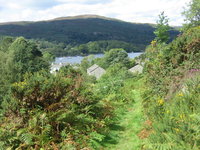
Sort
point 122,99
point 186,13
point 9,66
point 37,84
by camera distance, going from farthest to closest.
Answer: point 186,13
point 9,66
point 122,99
point 37,84

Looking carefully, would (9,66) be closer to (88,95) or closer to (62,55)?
(88,95)

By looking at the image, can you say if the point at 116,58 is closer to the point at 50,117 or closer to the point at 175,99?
the point at 175,99

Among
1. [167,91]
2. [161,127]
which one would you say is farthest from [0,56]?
[161,127]

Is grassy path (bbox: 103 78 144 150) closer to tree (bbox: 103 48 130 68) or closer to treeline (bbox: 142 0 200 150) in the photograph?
treeline (bbox: 142 0 200 150)

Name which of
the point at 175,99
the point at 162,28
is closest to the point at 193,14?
the point at 162,28

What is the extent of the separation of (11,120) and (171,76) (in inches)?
269

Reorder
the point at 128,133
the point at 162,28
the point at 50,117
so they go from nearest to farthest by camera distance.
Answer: the point at 50,117
the point at 128,133
the point at 162,28

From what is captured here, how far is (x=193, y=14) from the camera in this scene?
2512 centimetres

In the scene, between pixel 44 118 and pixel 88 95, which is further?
pixel 88 95

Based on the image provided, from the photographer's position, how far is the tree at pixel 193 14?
80.3 ft

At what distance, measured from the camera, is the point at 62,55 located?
6407 inches

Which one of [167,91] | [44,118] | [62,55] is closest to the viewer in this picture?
[44,118]

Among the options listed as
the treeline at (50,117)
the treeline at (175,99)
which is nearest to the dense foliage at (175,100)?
the treeline at (175,99)

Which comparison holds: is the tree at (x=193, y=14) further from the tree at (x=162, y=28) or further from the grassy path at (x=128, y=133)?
the grassy path at (x=128, y=133)
